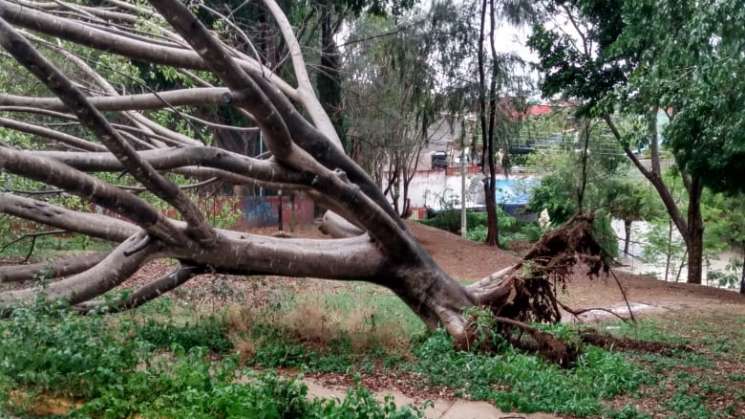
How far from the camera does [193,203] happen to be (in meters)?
9.34

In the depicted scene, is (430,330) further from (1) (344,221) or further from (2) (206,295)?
(2) (206,295)

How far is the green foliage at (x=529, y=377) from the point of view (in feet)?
25.1

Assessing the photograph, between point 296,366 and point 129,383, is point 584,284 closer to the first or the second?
point 296,366

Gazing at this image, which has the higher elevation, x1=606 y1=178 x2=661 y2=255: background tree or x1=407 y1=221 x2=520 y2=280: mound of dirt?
x1=606 y1=178 x2=661 y2=255: background tree

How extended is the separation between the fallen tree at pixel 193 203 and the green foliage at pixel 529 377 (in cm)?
44

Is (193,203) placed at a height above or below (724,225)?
above

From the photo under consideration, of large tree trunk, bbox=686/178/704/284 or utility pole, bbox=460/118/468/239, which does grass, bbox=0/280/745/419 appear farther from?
utility pole, bbox=460/118/468/239

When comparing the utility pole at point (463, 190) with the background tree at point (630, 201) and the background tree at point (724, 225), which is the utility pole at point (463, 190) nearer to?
the background tree at point (630, 201)

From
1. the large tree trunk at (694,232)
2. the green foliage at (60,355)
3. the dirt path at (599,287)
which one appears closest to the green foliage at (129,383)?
the green foliage at (60,355)

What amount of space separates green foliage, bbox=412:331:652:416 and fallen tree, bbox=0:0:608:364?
435 mm

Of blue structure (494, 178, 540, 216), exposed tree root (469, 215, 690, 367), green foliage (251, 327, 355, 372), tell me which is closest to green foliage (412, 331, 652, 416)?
exposed tree root (469, 215, 690, 367)

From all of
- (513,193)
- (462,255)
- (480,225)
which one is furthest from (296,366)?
(513,193)

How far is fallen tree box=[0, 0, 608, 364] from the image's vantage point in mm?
7402

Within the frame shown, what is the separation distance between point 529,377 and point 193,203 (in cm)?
429
